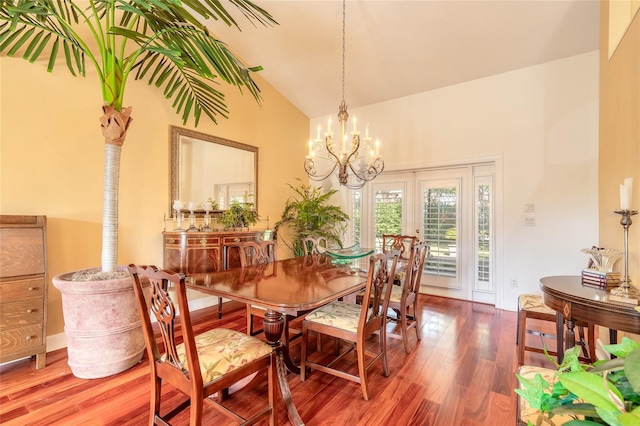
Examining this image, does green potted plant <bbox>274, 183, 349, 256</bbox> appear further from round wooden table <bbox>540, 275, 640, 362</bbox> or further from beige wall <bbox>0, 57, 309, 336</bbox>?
round wooden table <bbox>540, 275, 640, 362</bbox>

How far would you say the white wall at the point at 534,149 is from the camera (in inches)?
126

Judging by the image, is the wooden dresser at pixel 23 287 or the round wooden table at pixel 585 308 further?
the wooden dresser at pixel 23 287

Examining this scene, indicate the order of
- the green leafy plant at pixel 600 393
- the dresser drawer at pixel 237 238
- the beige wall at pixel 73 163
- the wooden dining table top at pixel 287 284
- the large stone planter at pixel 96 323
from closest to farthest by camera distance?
the green leafy plant at pixel 600 393
the wooden dining table top at pixel 287 284
the large stone planter at pixel 96 323
the beige wall at pixel 73 163
the dresser drawer at pixel 237 238

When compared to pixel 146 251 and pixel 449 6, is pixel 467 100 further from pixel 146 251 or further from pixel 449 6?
pixel 146 251

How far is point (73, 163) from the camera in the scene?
271 cm

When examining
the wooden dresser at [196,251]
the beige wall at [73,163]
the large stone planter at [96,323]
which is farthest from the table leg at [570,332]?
the beige wall at [73,163]

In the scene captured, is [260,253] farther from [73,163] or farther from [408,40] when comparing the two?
[408,40]

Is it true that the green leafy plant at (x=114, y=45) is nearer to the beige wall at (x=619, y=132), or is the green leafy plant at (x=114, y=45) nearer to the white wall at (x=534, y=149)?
the beige wall at (x=619, y=132)

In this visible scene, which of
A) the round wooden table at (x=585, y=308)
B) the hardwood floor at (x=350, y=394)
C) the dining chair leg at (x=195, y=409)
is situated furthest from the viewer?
the hardwood floor at (x=350, y=394)

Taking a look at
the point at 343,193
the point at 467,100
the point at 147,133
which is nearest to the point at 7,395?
the point at 147,133

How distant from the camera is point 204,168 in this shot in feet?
12.5

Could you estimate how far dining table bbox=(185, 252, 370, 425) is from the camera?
5.02ft

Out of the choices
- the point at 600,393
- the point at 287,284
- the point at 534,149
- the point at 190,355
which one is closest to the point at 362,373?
the point at 287,284

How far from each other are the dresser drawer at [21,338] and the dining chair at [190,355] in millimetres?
1504
